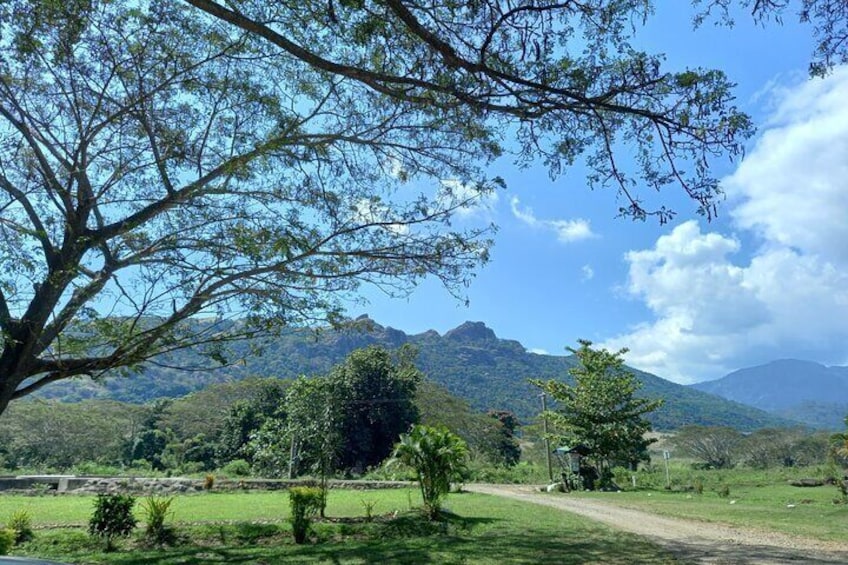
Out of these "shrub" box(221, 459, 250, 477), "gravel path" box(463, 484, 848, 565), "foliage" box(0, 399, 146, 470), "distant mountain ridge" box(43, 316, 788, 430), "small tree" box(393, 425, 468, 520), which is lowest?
"gravel path" box(463, 484, 848, 565)

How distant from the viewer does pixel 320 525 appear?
38.5ft

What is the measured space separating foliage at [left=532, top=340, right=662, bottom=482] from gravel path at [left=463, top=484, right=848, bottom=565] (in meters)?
12.4

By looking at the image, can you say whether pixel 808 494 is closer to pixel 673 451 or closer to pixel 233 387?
pixel 673 451

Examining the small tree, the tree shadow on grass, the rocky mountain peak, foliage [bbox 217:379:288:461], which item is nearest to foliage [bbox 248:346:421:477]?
foliage [bbox 217:379:288:461]

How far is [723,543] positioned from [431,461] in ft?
18.8

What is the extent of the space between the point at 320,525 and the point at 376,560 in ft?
11.6

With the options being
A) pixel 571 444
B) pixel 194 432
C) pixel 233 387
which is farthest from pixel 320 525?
pixel 194 432

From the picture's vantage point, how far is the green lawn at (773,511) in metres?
11.6

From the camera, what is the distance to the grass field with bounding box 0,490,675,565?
8703 millimetres

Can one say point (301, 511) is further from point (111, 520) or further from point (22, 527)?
point (22, 527)

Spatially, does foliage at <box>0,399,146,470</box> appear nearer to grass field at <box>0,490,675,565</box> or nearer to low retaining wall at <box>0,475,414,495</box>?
→ low retaining wall at <box>0,475,414,495</box>

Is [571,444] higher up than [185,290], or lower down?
lower down

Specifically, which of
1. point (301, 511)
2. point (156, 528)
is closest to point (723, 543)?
point (301, 511)

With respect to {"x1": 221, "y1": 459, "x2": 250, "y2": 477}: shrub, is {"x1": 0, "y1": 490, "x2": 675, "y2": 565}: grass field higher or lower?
lower
